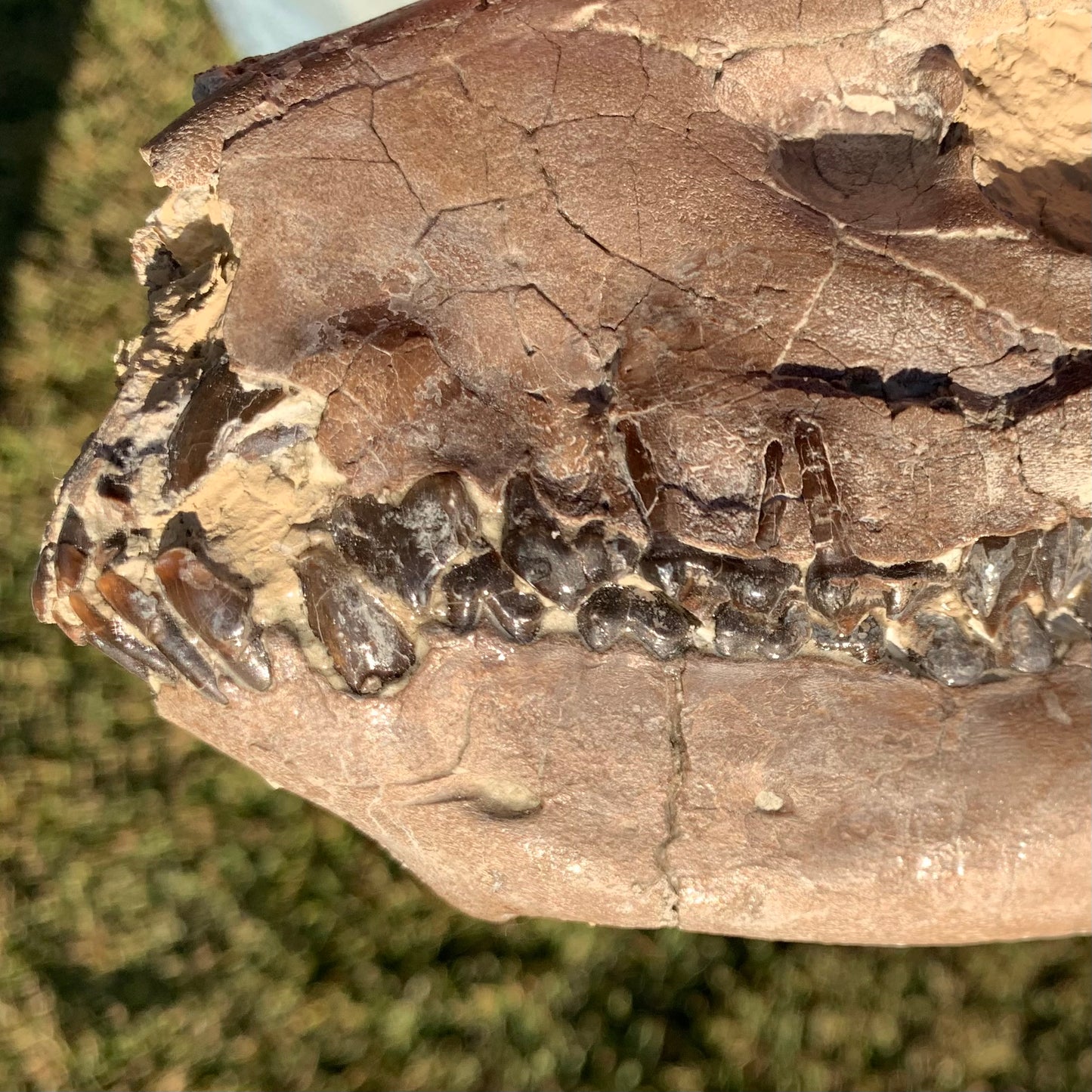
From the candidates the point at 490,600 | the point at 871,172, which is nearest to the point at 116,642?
the point at 490,600

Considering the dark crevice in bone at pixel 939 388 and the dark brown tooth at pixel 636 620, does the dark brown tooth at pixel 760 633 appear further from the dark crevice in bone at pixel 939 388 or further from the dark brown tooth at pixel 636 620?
the dark crevice in bone at pixel 939 388

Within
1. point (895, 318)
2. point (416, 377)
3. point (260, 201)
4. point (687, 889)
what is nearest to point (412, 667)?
point (416, 377)

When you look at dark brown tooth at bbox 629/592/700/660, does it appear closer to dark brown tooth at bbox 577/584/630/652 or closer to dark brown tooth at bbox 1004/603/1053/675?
dark brown tooth at bbox 577/584/630/652

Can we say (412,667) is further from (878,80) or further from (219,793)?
(878,80)

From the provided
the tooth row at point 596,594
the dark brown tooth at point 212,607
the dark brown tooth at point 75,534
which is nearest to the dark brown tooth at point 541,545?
the tooth row at point 596,594

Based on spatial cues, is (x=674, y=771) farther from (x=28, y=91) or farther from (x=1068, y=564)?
(x=28, y=91)
